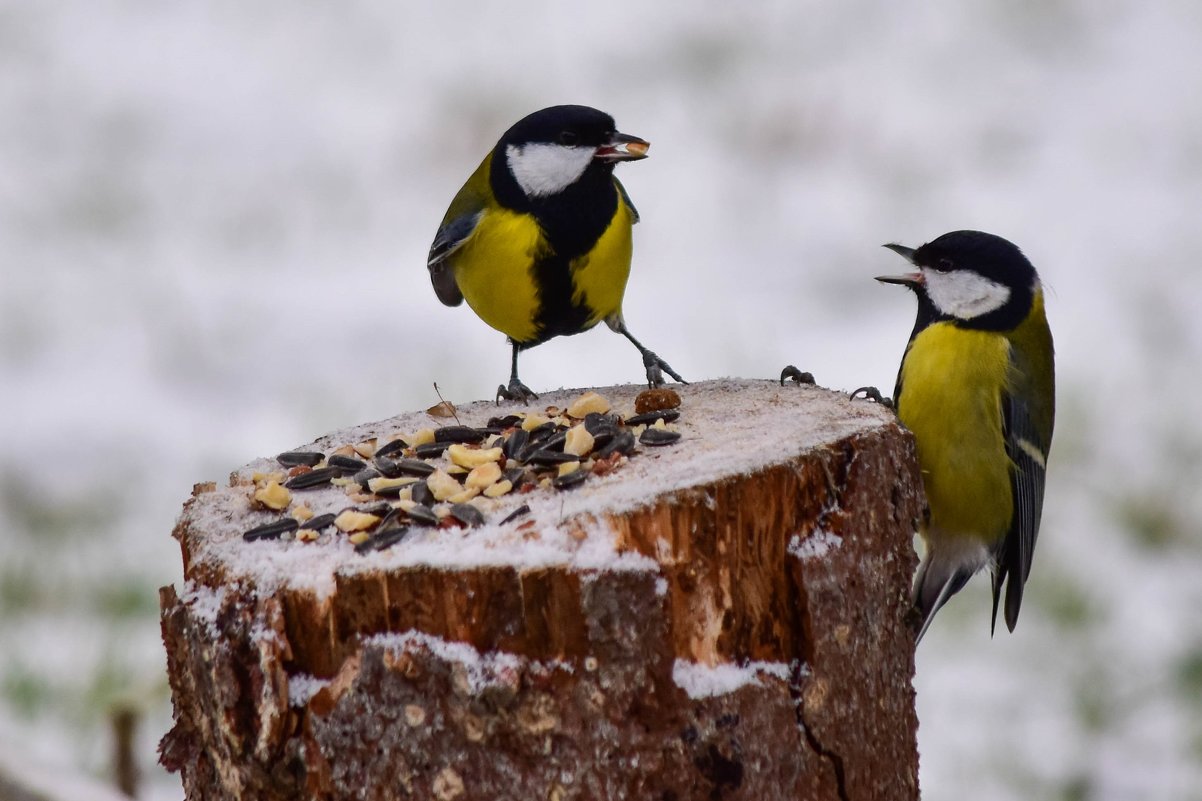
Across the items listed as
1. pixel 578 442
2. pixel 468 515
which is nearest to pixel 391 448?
pixel 578 442

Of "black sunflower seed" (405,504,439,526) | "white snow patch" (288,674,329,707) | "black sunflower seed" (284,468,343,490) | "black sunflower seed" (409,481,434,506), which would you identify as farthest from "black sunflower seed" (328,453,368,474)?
"white snow patch" (288,674,329,707)

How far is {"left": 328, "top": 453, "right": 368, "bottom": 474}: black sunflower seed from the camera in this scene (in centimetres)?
201

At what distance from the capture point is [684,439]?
1.91 m

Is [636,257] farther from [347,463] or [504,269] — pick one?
[347,463]

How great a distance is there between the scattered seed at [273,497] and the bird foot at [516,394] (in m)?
0.70

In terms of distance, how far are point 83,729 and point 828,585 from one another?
200cm

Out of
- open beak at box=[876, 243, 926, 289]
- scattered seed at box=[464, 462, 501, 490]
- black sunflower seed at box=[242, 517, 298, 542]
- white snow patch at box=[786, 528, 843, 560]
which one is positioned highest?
open beak at box=[876, 243, 926, 289]

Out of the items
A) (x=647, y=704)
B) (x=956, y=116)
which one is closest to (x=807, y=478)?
(x=647, y=704)

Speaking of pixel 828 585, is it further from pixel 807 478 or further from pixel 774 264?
pixel 774 264

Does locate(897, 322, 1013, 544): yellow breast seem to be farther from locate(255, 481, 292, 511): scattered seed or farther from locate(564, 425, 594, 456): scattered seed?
locate(255, 481, 292, 511): scattered seed

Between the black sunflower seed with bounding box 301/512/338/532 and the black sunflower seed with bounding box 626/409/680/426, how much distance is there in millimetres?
467

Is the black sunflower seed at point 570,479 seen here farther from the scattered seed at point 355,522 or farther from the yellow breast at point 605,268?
the yellow breast at point 605,268

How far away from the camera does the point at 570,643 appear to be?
60.8 inches

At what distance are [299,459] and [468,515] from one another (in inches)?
20.0
